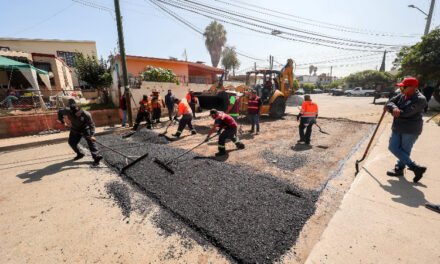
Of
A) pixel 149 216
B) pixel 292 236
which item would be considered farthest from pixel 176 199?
pixel 292 236

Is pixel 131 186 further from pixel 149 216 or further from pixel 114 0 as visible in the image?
pixel 114 0

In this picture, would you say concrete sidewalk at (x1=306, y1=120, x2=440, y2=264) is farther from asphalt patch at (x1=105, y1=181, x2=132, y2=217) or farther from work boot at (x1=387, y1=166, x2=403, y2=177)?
asphalt patch at (x1=105, y1=181, x2=132, y2=217)

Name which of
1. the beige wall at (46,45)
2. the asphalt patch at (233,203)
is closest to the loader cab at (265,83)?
the asphalt patch at (233,203)

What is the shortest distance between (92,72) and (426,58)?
2011 centimetres

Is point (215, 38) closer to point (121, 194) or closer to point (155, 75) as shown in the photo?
point (155, 75)

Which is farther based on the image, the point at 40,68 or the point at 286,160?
the point at 40,68


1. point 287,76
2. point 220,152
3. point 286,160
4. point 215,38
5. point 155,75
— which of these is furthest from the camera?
point 215,38

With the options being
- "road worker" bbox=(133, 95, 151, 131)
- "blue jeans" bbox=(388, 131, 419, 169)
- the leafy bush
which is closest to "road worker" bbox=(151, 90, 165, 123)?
"road worker" bbox=(133, 95, 151, 131)

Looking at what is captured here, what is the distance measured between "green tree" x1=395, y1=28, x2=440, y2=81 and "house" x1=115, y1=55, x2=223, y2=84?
15275 mm

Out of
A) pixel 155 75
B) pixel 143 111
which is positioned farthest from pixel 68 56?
pixel 143 111

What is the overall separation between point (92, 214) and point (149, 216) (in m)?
0.93

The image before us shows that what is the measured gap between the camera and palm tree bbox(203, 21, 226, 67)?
34.9 metres

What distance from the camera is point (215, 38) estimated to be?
35156 mm

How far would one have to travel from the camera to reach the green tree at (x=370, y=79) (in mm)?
39844
